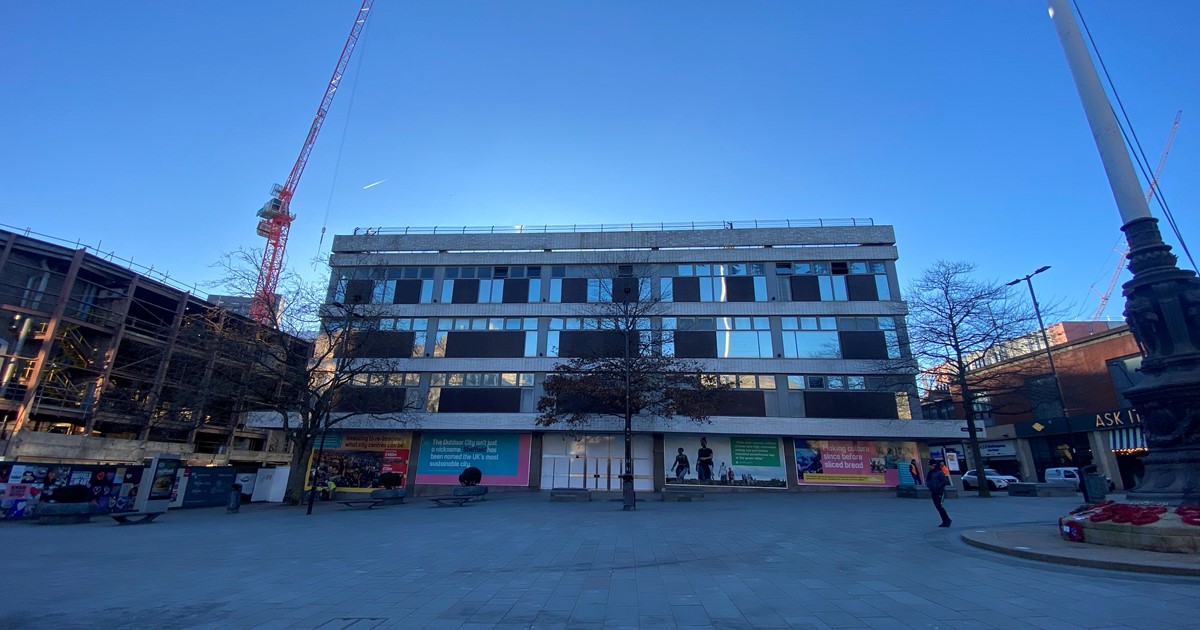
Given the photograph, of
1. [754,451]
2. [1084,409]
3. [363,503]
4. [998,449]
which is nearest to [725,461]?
[754,451]

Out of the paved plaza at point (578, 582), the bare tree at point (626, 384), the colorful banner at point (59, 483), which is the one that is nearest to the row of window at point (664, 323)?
the bare tree at point (626, 384)

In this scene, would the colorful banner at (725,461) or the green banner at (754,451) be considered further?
the green banner at (754,451)

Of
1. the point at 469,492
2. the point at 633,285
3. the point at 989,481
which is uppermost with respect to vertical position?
the point at 633,285

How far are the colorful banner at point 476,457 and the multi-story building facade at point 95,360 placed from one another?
981 centimetres

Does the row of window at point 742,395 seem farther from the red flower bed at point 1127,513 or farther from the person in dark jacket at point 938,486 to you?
the red flower bed at point 1127,513

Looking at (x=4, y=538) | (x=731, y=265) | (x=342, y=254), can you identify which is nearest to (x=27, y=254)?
(x=342, y=254)

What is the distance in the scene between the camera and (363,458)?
109ft

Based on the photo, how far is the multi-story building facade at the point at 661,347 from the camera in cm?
3106

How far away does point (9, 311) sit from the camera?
30141 mm

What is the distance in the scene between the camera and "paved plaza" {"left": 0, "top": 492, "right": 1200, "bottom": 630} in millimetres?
5516

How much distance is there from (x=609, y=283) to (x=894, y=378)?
726 inches

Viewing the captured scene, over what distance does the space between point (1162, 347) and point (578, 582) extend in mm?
11784

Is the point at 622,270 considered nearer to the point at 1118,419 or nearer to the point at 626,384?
the point at 626,384

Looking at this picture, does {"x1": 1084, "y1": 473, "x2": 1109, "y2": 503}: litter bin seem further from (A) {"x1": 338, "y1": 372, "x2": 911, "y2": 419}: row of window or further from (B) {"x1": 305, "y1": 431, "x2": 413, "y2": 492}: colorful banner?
(B) {"x1": 305, "y1": 431, "x2": 413, "y2": 492}: colorful banner
